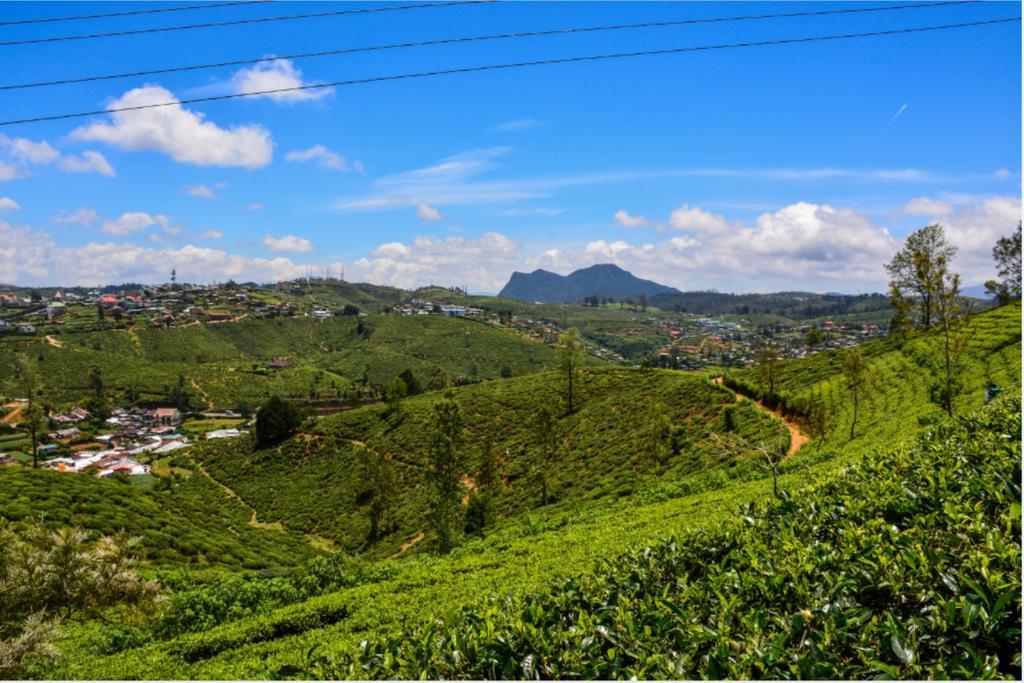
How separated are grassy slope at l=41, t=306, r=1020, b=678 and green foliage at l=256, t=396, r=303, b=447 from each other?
63335 mm

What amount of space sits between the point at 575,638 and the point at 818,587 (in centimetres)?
235

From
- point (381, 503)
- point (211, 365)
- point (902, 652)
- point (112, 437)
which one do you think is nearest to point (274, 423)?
point (381, 503)

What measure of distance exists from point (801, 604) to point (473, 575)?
12.0m

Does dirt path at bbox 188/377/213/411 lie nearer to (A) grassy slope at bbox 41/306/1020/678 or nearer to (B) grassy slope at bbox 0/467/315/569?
(B) grassy slope at bbox 0/467/315/569

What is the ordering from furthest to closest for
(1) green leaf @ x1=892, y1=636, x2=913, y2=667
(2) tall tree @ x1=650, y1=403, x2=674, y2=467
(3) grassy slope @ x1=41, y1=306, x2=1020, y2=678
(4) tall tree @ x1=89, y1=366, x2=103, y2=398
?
(4) tall tree @ x1=89, y1=366, x2=103, y2=398 → (2) tall tree @ x1=650, y1=403, x2=674, y2=467 → (3) grassy slope @ x1=41, y1=306, x2=1020, y2=678 → (1) green leaf @ x1=892, y1=636, x2=913, y2=667

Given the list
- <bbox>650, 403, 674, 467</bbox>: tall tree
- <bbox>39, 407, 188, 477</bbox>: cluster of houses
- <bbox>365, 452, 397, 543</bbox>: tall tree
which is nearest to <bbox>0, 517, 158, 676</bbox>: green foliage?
<bbox>650, 403, 674, 467</bbox>: tall tree

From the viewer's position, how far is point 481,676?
466cm

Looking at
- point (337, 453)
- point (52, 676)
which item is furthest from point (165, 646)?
point (337, 453)

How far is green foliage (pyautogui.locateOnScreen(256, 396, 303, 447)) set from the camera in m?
76.0

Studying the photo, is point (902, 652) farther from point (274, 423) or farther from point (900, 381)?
point (274, 423)

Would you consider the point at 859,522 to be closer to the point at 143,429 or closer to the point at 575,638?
the point at 575,638

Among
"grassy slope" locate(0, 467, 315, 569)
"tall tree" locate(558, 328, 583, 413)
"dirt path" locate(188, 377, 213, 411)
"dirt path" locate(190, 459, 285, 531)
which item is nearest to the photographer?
"grassy slope" locate(0, 467, 315, 569)

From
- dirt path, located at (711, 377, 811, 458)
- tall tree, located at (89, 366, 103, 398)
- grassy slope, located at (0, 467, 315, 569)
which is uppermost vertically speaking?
dirt path, located at (711, 377, 811, 458)

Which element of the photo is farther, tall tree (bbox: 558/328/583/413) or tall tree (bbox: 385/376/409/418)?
tall tree (bbox: 385/376/409/418)
